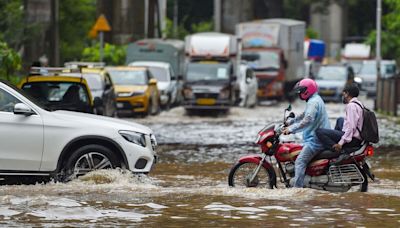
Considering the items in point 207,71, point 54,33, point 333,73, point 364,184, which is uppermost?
point 54,33

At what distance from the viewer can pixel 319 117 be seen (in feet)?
50.4

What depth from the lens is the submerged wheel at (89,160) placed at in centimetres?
1578

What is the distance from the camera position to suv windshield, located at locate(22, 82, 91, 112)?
23.4m

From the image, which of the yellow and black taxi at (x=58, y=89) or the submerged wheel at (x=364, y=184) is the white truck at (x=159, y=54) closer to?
the yellow and black taxi at (x=58, y=89)

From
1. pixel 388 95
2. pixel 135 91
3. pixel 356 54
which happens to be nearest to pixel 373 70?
pixel 356 54

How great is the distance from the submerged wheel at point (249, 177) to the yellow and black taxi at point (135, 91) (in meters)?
20.1

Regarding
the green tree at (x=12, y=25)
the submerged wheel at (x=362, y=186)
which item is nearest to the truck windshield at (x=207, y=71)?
the green tree at (x=12, y=25)

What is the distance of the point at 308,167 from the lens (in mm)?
15297

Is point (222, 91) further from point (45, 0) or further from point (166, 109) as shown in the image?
point (45, 0)

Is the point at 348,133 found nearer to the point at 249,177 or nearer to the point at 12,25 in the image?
the point at 249,177

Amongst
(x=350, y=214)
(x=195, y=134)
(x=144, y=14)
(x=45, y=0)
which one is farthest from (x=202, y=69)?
(x=350, y=214)

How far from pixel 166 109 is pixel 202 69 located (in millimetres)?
2884

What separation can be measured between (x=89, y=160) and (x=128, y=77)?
2252cm

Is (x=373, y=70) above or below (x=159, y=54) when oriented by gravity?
below
